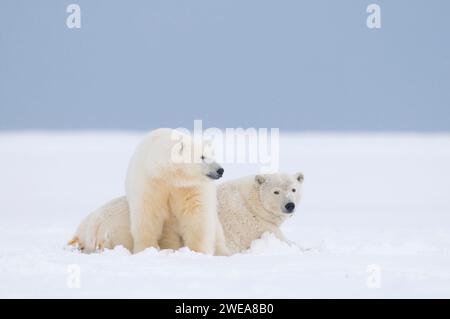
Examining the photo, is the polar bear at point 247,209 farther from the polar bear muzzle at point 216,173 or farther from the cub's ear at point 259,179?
the polar bear muzzle at point 216,173

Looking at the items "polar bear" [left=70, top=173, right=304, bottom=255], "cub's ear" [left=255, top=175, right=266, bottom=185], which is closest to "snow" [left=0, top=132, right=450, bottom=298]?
"polar bear" [left=70, top=173, right=304, bottom=255]

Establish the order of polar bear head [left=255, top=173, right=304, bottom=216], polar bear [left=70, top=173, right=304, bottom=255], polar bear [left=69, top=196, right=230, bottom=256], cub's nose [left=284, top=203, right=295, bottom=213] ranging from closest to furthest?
polar bear [left=69, top=196, right=230, bottom=256] → polar bear [left=70, top=173, right=304, bottom=255] → cub's nose [left=284, top=203, right=295, bottom=213] → polar bear head [left=255, top=173, right=304, bottom=216]

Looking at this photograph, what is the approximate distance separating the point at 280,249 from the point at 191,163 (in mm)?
1211

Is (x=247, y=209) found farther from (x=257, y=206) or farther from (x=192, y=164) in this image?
(x=192, y=164)

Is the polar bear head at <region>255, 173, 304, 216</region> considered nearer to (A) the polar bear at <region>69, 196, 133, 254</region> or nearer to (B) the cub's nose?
(B) the cub's nose

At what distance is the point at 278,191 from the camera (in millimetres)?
7223

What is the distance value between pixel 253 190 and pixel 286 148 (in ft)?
59.6

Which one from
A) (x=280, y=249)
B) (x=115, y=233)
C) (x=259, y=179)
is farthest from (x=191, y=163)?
(x=259, y=179)

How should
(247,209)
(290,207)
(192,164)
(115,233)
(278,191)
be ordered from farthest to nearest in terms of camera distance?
(247,209) < (278,191) < (290,207) < (115,233) < (192,164)

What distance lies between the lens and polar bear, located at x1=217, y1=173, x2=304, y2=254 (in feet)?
23.4

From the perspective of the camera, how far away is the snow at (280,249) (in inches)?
181

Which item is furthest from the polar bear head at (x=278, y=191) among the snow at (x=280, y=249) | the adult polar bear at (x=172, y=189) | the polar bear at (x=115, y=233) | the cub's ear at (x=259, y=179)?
the adult polar bear at (x=172, y=189)

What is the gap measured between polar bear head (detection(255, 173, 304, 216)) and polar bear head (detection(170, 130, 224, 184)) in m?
1.15
